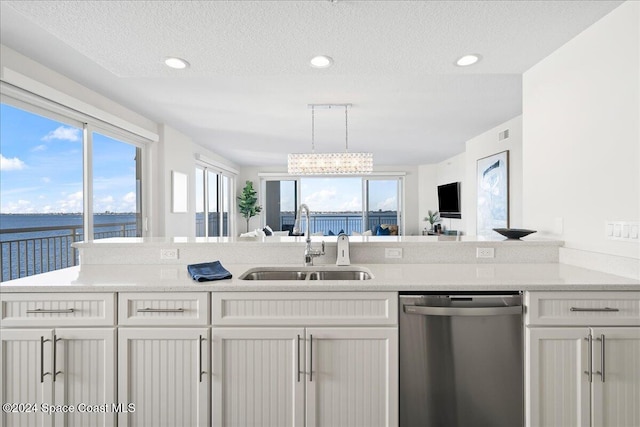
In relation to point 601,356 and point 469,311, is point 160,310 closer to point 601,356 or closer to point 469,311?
point 469,311

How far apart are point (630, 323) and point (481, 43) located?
1.65 meters

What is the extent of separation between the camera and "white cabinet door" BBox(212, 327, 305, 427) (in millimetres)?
1564

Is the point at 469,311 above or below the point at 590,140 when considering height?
below

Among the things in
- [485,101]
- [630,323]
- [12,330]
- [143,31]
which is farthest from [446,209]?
[12,330]

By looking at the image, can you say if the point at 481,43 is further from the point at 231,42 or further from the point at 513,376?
the point at 513,376

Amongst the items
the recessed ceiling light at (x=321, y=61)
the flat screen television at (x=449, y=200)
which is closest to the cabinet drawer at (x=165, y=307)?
the recessed ceiling light at (x=321, y=61)

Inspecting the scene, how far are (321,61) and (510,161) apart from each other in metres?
3.30

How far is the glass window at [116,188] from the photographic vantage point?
3.63m

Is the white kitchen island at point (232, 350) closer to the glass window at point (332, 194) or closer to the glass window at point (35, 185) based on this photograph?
the glass window at point (35, 185)

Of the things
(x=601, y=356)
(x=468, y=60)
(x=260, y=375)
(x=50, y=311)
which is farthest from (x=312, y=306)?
(x=468, y=60)

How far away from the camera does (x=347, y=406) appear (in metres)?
1.57

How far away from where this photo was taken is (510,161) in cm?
441

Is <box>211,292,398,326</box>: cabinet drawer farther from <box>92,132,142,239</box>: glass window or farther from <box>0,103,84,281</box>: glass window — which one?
<box>92,132,142,239</box>: glass window

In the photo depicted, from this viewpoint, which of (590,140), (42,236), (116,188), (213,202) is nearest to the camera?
(590,140)
